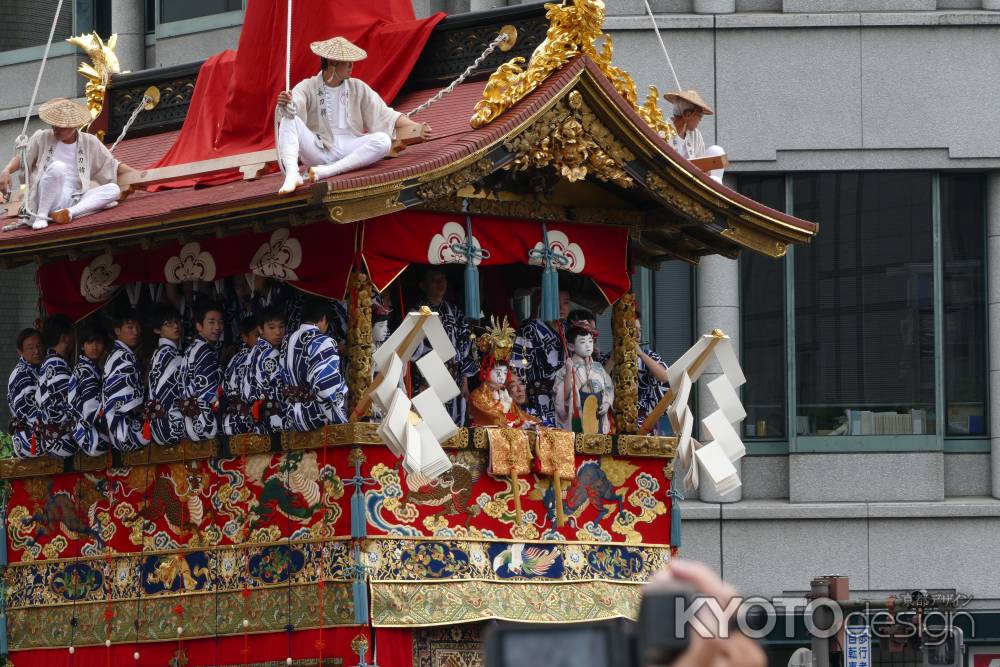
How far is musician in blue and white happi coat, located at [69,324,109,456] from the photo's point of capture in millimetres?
12945

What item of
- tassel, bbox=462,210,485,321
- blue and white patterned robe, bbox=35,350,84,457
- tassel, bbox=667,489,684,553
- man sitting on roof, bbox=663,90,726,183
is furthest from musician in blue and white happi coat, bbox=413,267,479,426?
blue and white patterned robe, bbox=35,350,84,457

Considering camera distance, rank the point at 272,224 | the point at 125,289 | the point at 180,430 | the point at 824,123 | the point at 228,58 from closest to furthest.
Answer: the point at 272,224 → the point at 180,430 → the point at 125,289 → the point at 228,58 → the point at 824,123

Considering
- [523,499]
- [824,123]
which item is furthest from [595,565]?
[824,123]

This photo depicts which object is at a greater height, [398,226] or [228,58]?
[228,58]

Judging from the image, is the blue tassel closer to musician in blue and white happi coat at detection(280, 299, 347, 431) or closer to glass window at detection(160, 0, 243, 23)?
→ musician in blue and white happi coat at detection(280, 299, 347, 431)

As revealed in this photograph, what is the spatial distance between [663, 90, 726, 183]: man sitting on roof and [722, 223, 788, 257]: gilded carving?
43 centimetres

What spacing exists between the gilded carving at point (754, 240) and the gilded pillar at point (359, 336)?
2.65m

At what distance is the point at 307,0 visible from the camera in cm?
1357

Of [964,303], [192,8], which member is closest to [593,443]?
[964,303]

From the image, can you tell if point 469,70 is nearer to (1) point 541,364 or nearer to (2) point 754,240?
(1) point 541,364

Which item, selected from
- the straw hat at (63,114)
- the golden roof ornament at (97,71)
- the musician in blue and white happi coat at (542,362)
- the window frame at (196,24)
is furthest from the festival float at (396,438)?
the window frame at (196,24)

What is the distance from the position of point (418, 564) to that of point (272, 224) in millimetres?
2091

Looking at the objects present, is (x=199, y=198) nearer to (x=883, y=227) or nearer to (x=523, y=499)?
(x=523, y=499)

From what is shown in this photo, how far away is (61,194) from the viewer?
13070 mm
